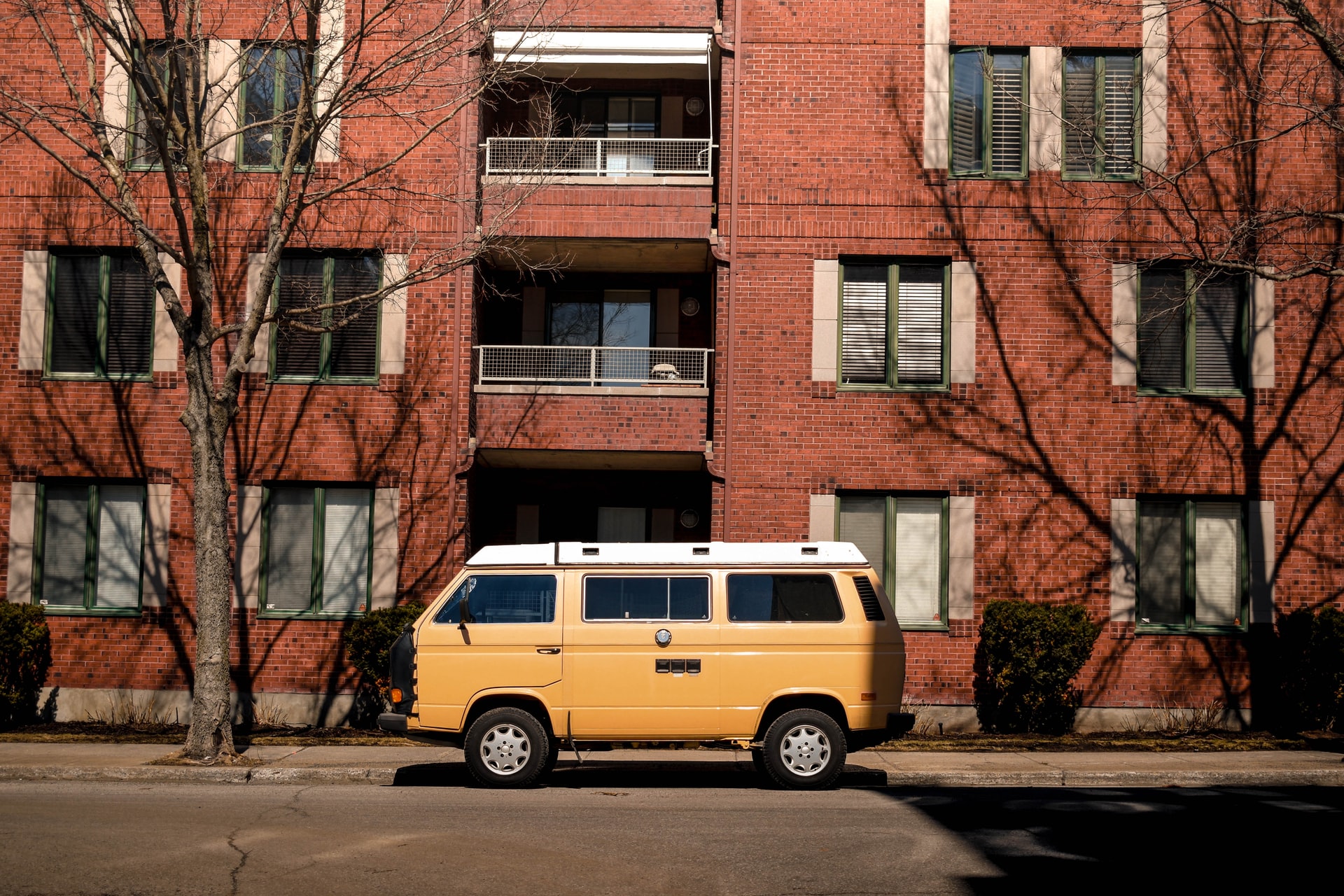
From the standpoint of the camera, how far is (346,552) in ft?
61.2

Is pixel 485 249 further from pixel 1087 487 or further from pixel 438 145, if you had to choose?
pixel 1087 487

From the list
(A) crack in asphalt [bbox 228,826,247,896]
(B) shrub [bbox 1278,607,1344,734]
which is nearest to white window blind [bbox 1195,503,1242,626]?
(B) shrub [bbox 1278,607,1344,734]

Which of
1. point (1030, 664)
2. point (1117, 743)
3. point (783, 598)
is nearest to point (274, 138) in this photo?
point (783, 598)

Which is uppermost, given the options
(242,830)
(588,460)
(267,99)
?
(267,99)

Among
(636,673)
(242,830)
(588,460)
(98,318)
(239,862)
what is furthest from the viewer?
(588,460)

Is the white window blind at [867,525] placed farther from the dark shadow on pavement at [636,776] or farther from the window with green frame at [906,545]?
the dark shadow on pavement at [636,776]

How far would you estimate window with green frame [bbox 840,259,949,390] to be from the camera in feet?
61.1

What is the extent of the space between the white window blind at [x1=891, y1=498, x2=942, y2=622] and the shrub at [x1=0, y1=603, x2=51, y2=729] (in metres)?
11.9

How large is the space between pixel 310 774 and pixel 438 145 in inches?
372

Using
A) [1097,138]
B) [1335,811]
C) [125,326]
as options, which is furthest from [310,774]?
[1097,138]

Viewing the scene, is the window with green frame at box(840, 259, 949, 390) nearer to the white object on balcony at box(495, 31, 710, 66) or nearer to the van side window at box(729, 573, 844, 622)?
the white object on balcony at box(495, 31, 710, 66)

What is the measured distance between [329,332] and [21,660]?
613cm

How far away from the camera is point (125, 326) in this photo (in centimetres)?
1888

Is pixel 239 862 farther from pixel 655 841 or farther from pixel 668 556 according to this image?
pixel 668 556
